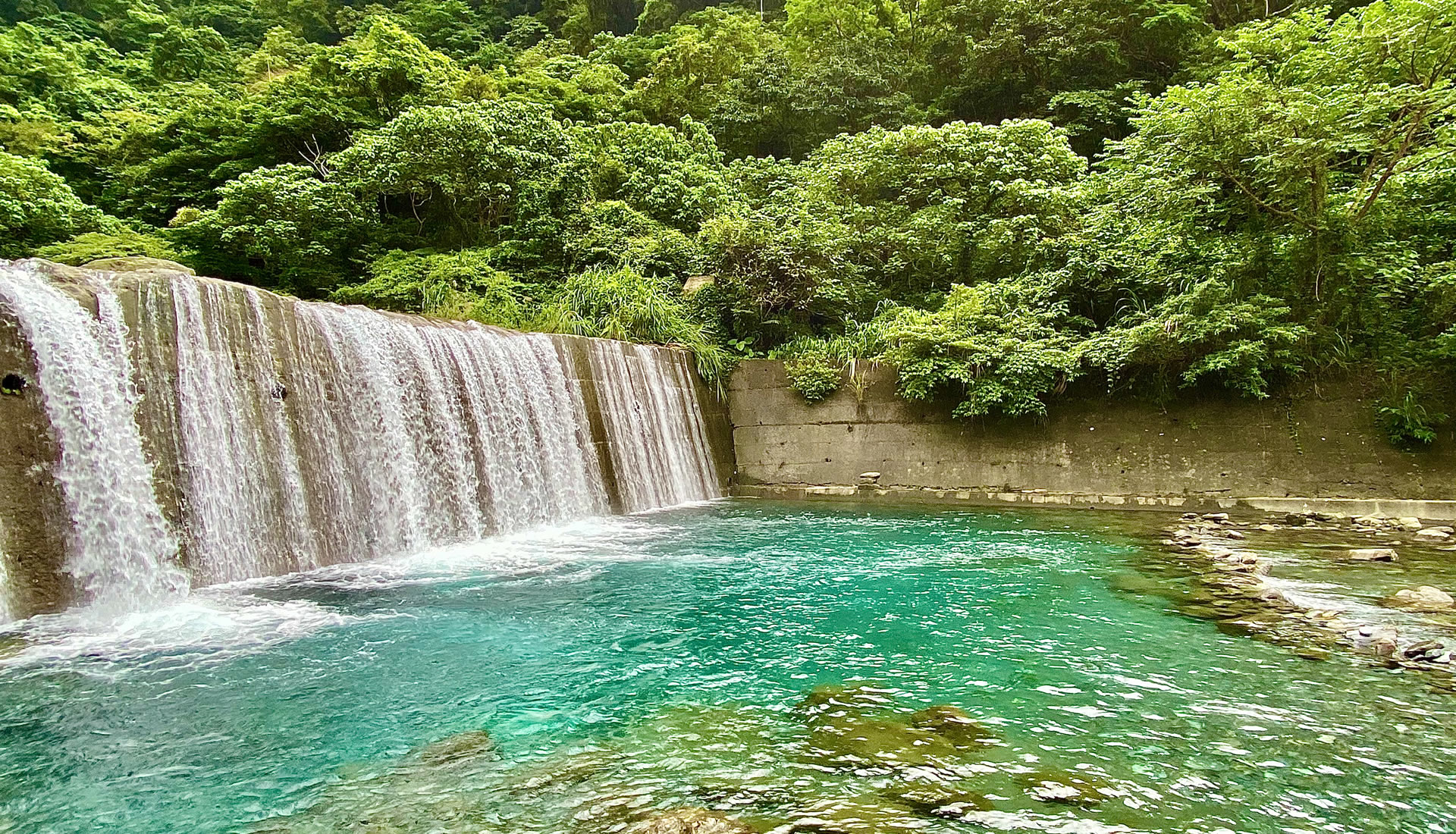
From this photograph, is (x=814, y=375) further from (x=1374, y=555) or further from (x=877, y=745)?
(x=877, y=745)

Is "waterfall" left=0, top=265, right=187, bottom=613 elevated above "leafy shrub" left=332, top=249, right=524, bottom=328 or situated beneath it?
situated beneath

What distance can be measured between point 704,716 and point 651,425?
844cm

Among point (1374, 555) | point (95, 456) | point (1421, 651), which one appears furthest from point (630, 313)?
point (1421, 651)

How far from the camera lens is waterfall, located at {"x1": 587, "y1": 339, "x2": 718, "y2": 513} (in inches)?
420

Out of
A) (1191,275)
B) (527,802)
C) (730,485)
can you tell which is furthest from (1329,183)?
(527,802)

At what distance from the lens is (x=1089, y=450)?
35.0 ft

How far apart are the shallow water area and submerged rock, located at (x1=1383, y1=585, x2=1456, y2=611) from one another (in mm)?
1317

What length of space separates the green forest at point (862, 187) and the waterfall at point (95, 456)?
22.5 ft

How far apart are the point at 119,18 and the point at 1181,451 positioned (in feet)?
99.8

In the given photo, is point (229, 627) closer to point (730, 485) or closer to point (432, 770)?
point (432, 770)

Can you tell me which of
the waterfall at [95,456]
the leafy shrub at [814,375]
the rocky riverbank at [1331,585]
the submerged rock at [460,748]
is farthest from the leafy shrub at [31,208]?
the rocky riverbank at [1331,585]

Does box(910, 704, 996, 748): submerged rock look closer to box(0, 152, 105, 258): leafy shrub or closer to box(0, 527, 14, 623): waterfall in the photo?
box(0, 527, 14, 623): waterfall

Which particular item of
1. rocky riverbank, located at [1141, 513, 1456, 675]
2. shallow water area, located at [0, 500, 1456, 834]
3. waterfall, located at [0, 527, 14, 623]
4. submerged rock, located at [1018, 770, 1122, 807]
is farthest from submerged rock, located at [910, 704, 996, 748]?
waterfall, located at [0, 527, 14, 623]

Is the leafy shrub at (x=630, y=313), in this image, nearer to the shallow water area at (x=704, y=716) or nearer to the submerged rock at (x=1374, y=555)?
the shallow water area at (x=704, y=716)
